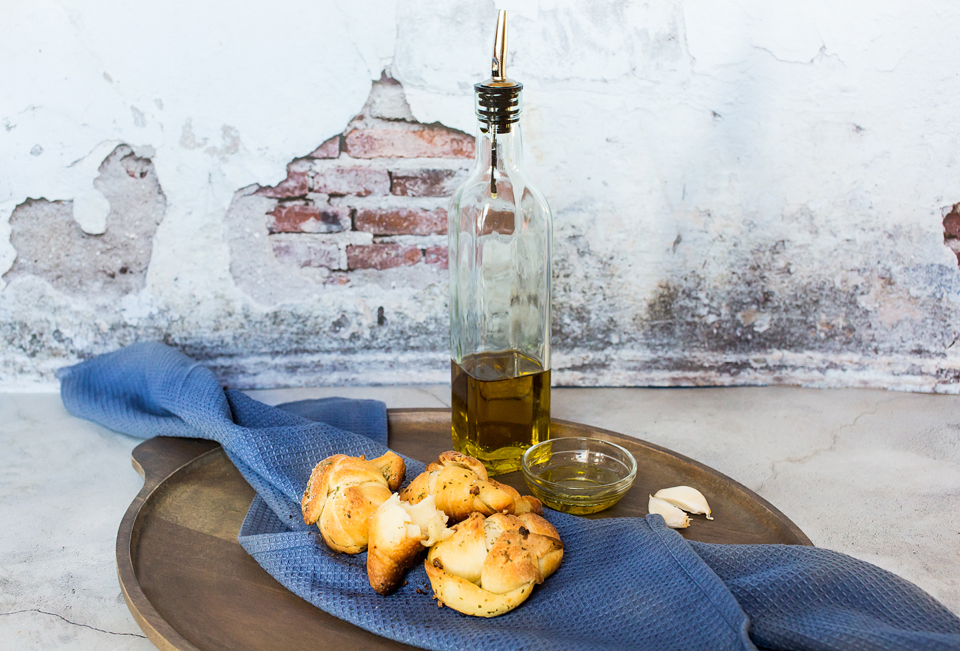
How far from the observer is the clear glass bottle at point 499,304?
92cm

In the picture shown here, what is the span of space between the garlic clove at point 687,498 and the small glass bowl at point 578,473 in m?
0.04

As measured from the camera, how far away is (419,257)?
1299 millimetres

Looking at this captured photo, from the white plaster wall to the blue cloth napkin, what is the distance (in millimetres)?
561

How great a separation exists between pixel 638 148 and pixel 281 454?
72 centimetres

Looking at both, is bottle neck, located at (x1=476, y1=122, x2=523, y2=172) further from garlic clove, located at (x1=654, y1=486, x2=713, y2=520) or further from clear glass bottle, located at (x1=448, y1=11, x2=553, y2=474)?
garlic clove, located at (x1=654, y1=486, x2=713, y2=520)

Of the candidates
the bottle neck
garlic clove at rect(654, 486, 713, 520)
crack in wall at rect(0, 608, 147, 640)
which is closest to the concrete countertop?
crack in wall at rect(0, 608, 147, 640)

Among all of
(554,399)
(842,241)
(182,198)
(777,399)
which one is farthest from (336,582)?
(842,241)

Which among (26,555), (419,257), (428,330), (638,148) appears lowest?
(26,555)

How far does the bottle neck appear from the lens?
90 cm

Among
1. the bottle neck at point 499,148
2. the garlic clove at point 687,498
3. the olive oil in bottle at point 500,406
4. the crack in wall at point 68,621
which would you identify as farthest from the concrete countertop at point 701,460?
the bottle neck at point 499,148

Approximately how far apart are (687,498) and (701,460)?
0.23 m

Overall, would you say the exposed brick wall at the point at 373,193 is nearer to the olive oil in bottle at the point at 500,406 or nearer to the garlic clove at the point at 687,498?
the olive oil in bottle at the point at 500,406

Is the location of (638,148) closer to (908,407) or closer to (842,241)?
(842,241)

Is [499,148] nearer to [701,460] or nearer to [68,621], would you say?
[701,460]
